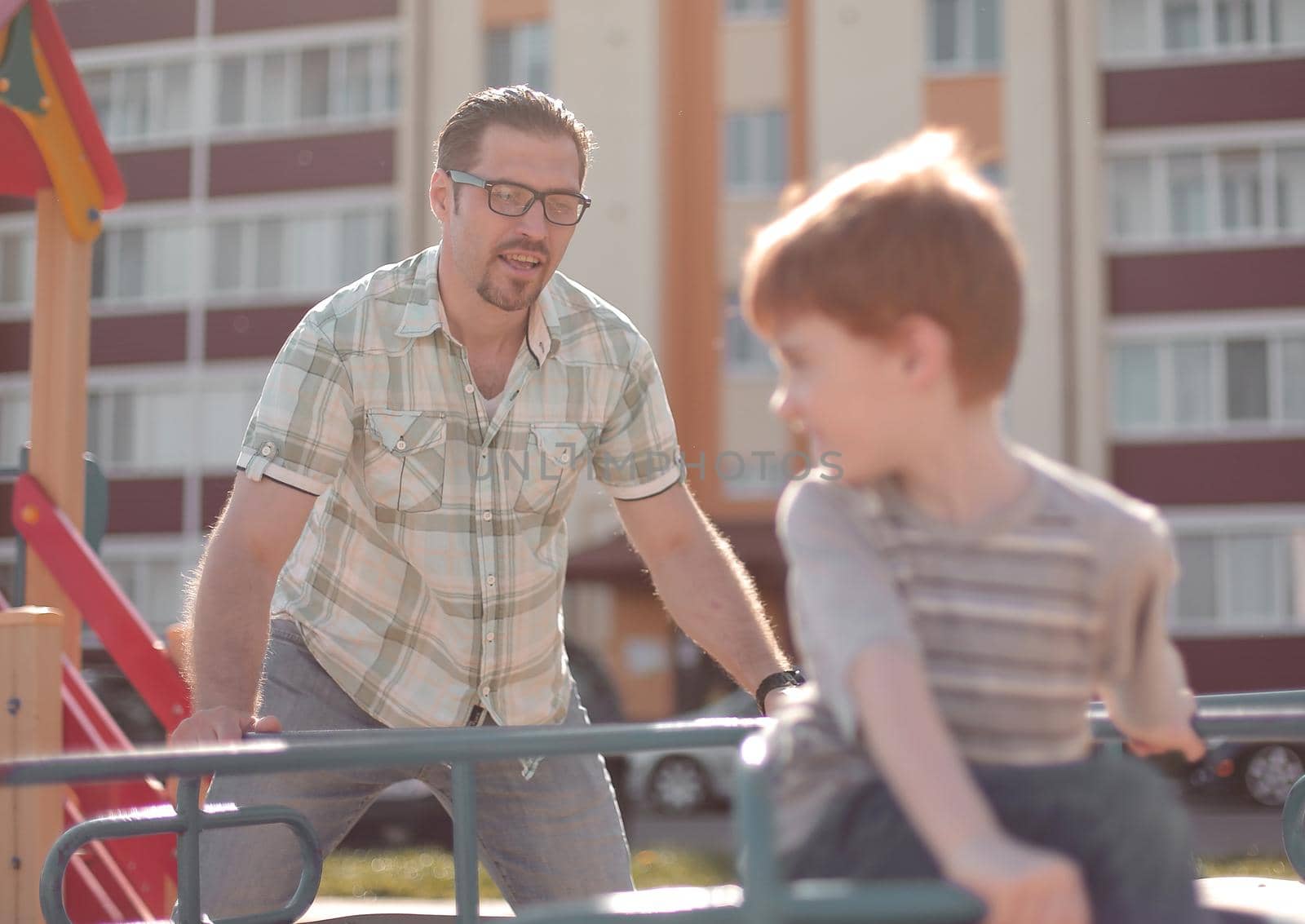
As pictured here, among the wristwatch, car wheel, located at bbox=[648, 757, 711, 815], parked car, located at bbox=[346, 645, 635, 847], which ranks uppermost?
the wristwatch

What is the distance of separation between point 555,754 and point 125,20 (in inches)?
1045

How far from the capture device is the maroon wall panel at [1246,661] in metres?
20.7

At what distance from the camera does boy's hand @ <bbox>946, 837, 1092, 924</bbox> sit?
133cm

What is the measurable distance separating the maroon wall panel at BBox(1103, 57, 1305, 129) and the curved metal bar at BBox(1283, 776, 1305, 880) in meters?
20.1

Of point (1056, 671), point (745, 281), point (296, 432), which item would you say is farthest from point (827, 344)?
point (296, 432)

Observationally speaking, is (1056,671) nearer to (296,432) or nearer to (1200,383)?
(296,432)

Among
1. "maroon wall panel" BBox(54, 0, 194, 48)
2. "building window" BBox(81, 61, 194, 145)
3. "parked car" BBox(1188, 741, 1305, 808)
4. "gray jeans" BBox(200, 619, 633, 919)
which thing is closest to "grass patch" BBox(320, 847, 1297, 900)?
"gray jeans" BBox(200, 619, 633, 919)

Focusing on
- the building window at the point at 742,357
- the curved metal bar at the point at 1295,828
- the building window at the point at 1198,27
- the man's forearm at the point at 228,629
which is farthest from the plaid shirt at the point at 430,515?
the building window at the point at 1198,27

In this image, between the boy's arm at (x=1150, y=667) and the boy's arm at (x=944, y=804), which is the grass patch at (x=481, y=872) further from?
the boy's arm at (x=944, y=804)

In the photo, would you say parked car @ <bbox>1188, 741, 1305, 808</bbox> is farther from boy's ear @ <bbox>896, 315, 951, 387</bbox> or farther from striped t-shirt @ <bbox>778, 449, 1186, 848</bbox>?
boy's ear @ <bbox>896, 315, 951, 387</bbox>

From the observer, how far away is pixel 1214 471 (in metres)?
21.2

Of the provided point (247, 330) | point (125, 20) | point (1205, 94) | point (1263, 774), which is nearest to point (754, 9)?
point (1205, 94)

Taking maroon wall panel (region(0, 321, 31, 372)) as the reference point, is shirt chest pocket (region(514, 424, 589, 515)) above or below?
below

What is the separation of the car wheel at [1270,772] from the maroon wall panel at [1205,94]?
9.48m
